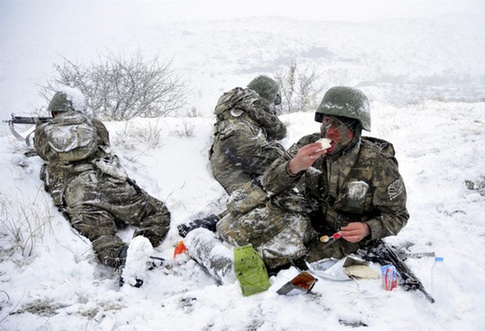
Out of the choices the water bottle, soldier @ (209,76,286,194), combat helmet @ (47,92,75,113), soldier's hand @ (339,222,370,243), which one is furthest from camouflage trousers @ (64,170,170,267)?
the water bottle

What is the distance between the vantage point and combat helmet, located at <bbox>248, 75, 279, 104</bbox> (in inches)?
193

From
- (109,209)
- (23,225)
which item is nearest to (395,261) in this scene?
(109,209)

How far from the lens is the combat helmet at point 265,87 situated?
4898 mm

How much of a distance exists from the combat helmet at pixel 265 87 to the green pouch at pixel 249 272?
3.20 meters

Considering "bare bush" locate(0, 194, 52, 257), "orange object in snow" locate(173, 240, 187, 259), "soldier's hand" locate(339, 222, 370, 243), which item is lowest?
"orange object in snow" locate(173, 240, 187, 259)

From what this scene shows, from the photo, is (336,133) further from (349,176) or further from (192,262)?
(192,262)

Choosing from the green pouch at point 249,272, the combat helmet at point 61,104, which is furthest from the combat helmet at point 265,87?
the green pouch at point 249,272

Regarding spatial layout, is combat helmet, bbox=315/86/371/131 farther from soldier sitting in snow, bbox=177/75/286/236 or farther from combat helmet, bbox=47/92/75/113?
combat helmet, bbox=47/92/75/113

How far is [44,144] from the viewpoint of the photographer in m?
3.28

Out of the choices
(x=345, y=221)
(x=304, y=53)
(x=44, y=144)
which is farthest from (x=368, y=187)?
(x=304, y=53)

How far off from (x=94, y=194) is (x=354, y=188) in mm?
2402

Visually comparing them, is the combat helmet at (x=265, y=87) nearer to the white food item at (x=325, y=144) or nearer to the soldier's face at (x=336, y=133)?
the soldier's face at (x=336, y=133)

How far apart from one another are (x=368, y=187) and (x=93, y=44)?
83.4 meters

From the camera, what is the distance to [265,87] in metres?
4.89
